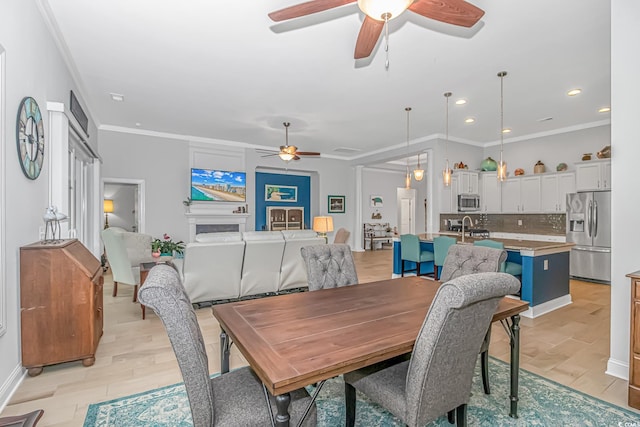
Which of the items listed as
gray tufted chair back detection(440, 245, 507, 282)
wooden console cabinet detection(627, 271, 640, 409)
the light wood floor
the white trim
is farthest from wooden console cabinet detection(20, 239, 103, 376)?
wooden console cabinet detection(627, 271, 640, 409)

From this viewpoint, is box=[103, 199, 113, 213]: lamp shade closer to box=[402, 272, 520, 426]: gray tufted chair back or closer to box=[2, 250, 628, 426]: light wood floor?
box=[2, 250, 628, 426]: light wood floor

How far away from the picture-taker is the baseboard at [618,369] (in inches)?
93.1

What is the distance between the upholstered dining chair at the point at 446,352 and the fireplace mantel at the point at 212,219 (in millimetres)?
6527

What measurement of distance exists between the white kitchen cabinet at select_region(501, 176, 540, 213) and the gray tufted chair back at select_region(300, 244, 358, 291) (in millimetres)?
5986

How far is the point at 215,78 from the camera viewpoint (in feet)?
13.5

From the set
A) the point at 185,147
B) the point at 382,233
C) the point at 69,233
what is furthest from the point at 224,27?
the point at 382,233

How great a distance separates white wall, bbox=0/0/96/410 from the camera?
82.5 inches

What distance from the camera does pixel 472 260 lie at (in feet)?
8.08

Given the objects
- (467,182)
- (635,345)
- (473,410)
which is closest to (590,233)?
(467,182)

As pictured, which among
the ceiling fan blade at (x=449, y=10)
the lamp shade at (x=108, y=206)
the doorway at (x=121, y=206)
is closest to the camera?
the ceiling fan blade at (x=449, y=10)

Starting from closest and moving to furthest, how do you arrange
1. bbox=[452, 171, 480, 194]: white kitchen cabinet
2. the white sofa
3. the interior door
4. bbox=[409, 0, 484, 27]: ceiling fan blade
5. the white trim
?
bbox=[409, 0, 484, 27]: ceiling fan blade → the white trim → the white sofa → bbox=[452, 171, 480, 194]: white kitchen cabinet → the interior door

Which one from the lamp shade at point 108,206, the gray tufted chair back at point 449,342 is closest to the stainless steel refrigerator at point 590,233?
the gray tufted chair back at point 449,342

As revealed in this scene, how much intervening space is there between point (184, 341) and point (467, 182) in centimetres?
727

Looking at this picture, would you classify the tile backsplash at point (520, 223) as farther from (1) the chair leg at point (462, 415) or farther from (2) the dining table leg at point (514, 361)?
(1) the chair leg at point (462, 415)
